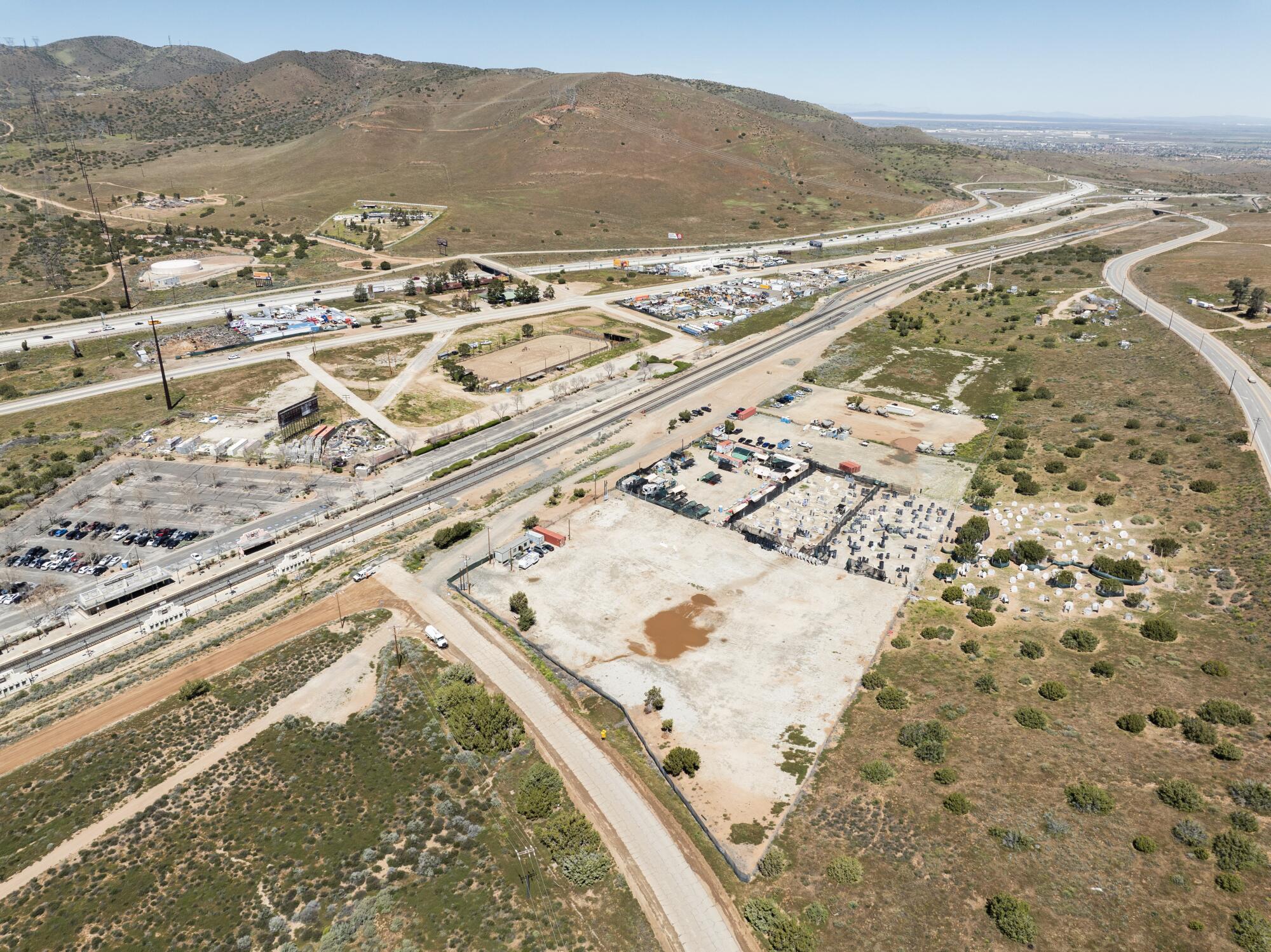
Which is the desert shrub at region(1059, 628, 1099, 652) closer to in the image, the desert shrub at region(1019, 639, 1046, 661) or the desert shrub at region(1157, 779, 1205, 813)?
the desert shrub at region(1019, 639, 1046, 661)

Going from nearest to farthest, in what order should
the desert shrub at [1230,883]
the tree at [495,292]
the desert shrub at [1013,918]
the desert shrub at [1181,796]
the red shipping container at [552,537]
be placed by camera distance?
the desert shrub at [1013,918]
the desert shrub at [1230,883]
the desert shrub at [1181,796]
the red shipping container at [552,537]
the tree at [495,292]

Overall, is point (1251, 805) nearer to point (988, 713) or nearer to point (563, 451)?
point (988, 713)

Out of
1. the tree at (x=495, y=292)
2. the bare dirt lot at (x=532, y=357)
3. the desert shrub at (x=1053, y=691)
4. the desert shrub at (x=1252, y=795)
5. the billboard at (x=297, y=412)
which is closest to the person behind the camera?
the desert shrub at (x=1252, y=795)

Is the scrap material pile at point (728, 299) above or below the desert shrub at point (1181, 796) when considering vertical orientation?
above

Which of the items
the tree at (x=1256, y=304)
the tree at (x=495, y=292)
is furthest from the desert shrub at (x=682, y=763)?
the tree at (x=1256, y=304)

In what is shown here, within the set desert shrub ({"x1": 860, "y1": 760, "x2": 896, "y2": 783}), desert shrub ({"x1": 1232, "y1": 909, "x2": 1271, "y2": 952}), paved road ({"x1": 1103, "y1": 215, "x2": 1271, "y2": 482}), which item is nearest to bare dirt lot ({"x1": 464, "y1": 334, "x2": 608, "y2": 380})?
desert shrub ({"x1": 860, "y1": 760, "x2": 896, "y2": 783})

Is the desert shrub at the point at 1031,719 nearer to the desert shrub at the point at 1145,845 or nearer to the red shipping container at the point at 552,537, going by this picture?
the desert shrub at the point at 1145,845

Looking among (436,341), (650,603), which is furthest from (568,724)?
(436,341)
